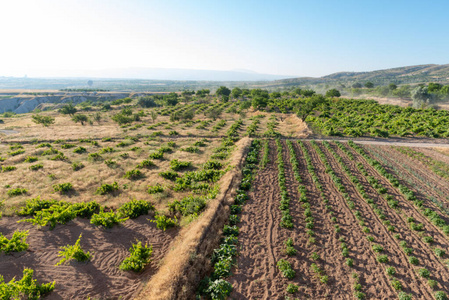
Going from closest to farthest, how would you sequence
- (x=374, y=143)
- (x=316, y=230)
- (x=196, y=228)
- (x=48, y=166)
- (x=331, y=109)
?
(x=196, y=228)
(x=316, y=230)
(x=48, y=166)
(x=374, y=143)
(x=331, y=109)

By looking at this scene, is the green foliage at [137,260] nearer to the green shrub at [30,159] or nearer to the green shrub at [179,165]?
the green shrub at [179,165]

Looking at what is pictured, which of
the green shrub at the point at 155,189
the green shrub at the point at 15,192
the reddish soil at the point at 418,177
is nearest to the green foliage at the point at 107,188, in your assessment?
the green shrub at the point at 155,189

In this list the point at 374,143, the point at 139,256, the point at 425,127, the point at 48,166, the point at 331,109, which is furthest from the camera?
the point at 331,109

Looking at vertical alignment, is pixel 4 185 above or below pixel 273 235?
above

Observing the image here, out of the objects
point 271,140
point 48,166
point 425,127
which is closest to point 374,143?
point 425,127

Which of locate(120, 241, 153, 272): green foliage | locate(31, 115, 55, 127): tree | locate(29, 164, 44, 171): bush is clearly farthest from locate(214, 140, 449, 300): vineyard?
locate(31, 115, 55, 127): tree

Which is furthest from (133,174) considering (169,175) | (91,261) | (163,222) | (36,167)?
(36,167)

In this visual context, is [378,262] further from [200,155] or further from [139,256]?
[200,155]
